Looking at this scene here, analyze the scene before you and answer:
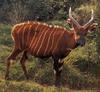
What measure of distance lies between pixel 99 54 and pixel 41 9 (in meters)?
4.80

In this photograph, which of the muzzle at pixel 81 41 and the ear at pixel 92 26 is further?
the ear at pixel 92 26

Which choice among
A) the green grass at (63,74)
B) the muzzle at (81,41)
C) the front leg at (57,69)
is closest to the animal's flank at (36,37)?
the front leg at (57,69)

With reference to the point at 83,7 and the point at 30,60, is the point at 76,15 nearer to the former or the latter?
the point at 83,7

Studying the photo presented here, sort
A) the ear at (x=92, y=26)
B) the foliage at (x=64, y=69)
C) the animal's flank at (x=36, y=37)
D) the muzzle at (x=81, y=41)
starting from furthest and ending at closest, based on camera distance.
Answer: the animal's flank at (x=36, y=37)
the ear at (x=92, y=26)
the foliage at (x=64, y=69)
the muzzle at (x=81, y=41)

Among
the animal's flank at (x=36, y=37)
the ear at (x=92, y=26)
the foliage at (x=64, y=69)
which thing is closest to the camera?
the foliage at (x=64, y=69)

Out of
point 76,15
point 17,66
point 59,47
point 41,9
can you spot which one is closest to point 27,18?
point 41,9

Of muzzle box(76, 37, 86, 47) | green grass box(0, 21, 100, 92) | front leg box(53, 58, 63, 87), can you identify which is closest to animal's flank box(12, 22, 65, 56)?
front leg box(53, 58, 63, 87)

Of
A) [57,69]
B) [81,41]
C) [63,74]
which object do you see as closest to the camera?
[81,41]

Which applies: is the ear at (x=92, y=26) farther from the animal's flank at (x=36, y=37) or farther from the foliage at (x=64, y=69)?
the foliage at (x=64, y=69)

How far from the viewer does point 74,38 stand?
11625 millimetres

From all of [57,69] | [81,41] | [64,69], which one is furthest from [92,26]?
[64,69]

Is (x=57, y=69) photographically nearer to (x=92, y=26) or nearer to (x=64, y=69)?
(x=64, y=69)

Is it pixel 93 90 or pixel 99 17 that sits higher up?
pixel 99 17

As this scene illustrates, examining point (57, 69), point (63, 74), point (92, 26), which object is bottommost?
point (63, 74)
